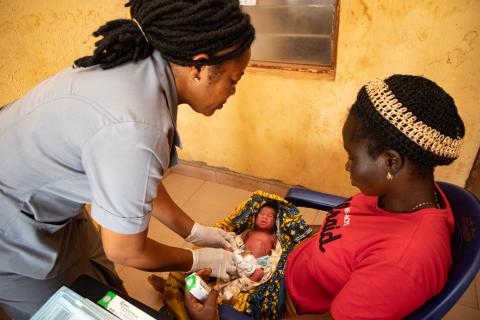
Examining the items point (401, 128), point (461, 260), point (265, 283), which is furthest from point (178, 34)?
point (265, 283)

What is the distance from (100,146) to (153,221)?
160 centimetres

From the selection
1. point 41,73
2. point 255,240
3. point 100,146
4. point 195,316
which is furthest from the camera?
point 41,73

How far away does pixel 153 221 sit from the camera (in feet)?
7.00

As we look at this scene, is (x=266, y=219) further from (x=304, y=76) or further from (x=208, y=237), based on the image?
(x=304, y=76)

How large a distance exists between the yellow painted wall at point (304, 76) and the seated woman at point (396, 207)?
78 centimetres

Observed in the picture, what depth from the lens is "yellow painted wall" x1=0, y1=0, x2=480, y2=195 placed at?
131 centimetres

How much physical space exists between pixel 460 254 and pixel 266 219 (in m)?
0.92

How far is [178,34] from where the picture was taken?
678 millimetres

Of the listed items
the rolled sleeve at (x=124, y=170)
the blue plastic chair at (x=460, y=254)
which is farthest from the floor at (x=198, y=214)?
the rolled sleeve at (x=124, y=170)

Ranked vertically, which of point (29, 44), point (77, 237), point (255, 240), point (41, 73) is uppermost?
point (29, 44)

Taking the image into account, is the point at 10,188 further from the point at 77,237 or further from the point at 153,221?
the point at 153,221

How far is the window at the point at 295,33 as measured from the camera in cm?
152

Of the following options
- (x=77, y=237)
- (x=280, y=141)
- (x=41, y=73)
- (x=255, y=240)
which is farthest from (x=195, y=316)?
(x=41, y=73)

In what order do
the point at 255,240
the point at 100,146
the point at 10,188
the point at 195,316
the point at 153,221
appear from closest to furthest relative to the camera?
the point at 100,146 < the point at 10,188 < the point at 195,316 < the point at 255,240 < the point at 153,221
